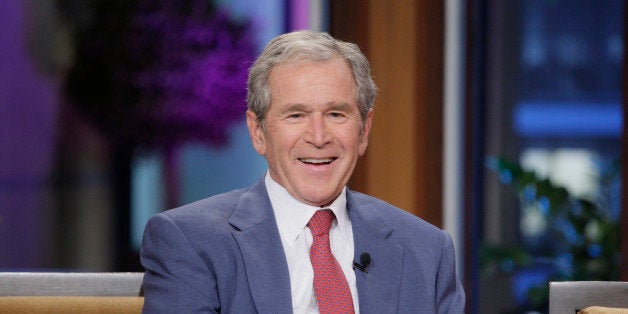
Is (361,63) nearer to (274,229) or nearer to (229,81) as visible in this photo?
(274,229)

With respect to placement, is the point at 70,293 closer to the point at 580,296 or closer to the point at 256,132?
the point at 256,132

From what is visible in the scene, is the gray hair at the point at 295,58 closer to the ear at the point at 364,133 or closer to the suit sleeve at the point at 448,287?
the ear at the point at 364,133

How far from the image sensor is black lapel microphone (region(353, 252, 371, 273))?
6.06 ft

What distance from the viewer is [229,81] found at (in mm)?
4098

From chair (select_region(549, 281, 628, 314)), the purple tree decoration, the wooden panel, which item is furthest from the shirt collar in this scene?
the purple tree decoration

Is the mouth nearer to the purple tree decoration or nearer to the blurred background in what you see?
the blurred background

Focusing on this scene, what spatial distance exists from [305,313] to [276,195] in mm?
251

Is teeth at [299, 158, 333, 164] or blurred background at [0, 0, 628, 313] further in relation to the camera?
blurred background at [0, 0, 628, 313]

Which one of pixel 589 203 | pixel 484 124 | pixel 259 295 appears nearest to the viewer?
pixel 259 295

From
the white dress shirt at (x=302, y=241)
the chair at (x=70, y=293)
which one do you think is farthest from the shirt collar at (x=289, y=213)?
the chair at (x=70, y=293)

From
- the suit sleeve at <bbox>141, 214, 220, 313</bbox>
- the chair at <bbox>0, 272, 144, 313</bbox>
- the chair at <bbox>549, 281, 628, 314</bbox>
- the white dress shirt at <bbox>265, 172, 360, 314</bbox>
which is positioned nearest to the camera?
the suit sleeve at <bbox>141, 214, 220, 313</bbox>

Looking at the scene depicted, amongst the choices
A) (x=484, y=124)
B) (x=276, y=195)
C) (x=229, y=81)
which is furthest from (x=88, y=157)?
(x=276, y=195)

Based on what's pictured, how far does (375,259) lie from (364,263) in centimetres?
3

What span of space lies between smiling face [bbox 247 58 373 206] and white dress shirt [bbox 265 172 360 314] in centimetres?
4
